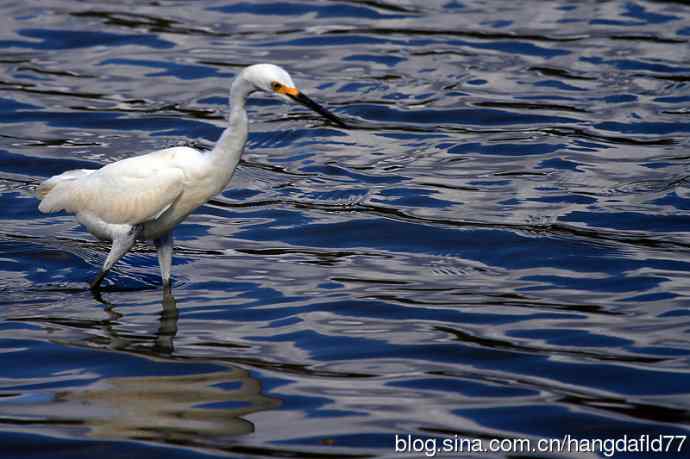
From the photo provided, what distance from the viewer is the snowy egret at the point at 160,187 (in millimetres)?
8133

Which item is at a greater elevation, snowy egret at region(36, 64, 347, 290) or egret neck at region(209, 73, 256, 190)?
egret neck at region(209, 73, 256, 190)

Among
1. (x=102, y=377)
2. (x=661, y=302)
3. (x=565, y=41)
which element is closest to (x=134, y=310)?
(x=102, y=377)

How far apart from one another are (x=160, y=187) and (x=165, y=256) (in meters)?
0.66

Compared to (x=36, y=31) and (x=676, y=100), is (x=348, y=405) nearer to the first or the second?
(x=676, y=100)

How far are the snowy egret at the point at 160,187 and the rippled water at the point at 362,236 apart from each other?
455mm

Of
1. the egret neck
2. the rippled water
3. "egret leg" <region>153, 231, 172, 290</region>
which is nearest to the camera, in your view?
the rippled water

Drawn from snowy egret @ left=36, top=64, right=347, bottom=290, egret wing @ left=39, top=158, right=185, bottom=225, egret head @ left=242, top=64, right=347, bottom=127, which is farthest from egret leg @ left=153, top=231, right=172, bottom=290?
egret head @ left=242, top=64, right=347, bottom=127

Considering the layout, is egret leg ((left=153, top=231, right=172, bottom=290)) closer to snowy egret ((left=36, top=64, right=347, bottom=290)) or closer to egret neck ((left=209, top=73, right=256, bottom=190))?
snowy egret ((left=36, top=64, right=347, bottom=290))

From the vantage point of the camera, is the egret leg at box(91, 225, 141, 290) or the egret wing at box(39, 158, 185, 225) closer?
the egret wing at box(39, 158, 185, 225)

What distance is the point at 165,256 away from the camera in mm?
8875

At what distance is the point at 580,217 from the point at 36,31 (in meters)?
8.70

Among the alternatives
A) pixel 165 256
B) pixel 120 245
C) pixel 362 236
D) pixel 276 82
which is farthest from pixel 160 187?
pixel 362 236

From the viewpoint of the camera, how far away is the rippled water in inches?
266

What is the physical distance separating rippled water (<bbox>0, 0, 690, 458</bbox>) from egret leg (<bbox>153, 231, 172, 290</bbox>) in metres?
0.14
